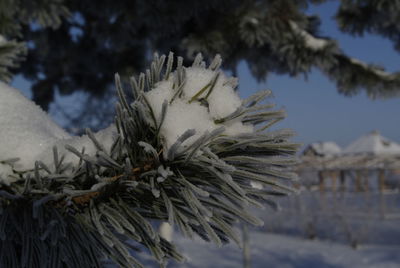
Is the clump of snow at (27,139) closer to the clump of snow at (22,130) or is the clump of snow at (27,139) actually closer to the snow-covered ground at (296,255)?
the clump of snow at (22,130)

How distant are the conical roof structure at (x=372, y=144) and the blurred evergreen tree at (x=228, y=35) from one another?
14.6 meters

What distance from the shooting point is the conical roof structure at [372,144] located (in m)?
18.3

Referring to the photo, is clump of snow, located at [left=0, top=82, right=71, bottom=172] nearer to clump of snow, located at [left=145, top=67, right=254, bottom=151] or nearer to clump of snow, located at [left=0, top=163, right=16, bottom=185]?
clump of snow, located at [left=0, top=163, right=16, bottom=185]

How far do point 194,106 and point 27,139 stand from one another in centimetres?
22

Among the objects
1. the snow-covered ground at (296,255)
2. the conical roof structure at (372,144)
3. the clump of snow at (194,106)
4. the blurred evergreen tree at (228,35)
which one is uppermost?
the conical roof structure at (372,144)

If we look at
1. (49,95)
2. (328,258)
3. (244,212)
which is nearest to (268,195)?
(244,212)

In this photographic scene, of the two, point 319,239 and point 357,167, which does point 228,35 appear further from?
point 319,239

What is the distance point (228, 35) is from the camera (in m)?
4.02

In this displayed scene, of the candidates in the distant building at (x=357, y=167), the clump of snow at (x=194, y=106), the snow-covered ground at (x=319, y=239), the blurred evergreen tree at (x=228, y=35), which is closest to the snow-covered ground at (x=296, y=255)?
the snow-covered ground at (x=319, y=239)

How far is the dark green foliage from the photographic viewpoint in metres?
0.41

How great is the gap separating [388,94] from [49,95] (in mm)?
4310

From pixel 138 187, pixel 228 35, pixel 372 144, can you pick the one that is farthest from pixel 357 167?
pixel 372 144

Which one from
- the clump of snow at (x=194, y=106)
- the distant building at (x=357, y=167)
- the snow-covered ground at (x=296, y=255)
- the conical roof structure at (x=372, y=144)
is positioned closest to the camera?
the clump of snow at (x=194, y=106)

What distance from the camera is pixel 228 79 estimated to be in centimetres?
45
